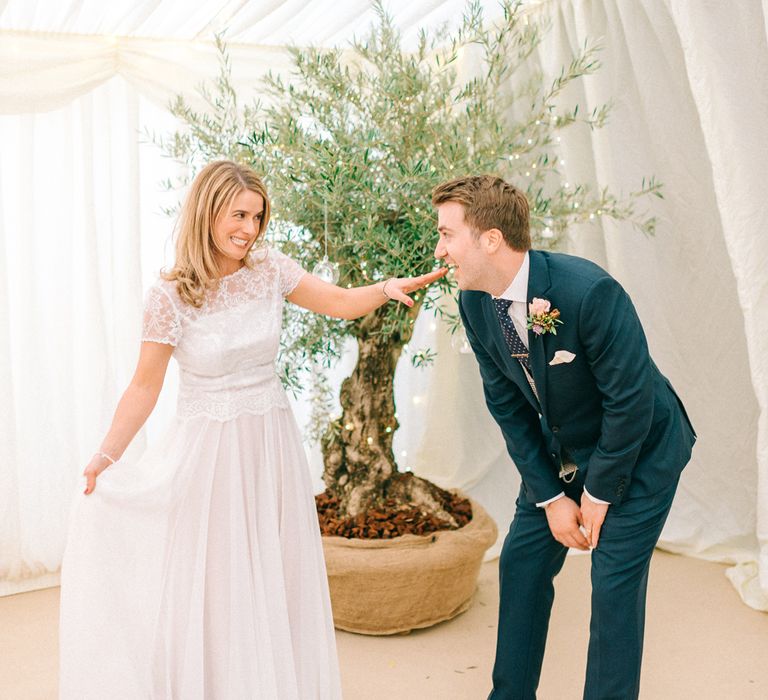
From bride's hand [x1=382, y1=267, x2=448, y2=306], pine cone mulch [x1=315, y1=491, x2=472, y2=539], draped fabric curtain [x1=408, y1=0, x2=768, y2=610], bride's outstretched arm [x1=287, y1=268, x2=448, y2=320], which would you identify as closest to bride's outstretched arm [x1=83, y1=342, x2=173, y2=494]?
bride's outstretched arm [x1=287, y1=268, x2=448, y2=320]

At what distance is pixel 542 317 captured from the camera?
2137 millimetres

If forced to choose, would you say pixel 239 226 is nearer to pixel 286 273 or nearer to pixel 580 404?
pixel 286 273

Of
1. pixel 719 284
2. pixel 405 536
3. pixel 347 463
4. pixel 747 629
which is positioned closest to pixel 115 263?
pixel 347 463

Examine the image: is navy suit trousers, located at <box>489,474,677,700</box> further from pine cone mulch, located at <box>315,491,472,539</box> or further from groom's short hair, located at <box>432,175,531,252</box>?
pine cone mulch, located at <box>315,491,472,539</box>

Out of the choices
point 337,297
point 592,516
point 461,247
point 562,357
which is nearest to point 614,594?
point 592,516

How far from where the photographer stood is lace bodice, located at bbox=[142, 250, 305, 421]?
2.38 m

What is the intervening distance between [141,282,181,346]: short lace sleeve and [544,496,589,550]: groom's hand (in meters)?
1.20

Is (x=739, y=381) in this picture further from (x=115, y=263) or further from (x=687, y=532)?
(x=115, y=263)

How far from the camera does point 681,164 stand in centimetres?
400

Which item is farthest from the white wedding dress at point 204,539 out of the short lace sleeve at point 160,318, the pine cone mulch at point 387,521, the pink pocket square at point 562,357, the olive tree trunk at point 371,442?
the olive tree trunk at point 371,442

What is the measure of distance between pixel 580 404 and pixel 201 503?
115cm

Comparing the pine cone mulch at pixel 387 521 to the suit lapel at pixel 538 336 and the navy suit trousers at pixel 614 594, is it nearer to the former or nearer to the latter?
the navy suit trousers at pixel 614 594

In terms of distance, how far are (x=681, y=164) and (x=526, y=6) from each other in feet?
3.86

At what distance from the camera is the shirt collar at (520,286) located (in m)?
2.24
